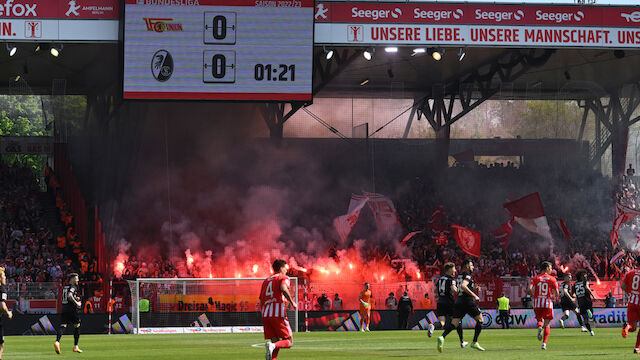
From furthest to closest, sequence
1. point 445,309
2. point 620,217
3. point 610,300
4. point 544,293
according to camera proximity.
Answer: point 620,217, point 610,300, point 544,293, point 445,309

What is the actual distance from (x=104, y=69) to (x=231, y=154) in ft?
26.5

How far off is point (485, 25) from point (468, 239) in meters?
12.0

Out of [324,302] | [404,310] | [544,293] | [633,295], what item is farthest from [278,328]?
[324,302]

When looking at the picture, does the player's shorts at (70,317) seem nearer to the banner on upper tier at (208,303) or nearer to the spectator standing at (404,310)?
the banner on upper tier at (208,303)

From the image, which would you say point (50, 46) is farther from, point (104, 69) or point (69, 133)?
point (69, 133)

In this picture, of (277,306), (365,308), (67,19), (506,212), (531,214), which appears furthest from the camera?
(506,212)

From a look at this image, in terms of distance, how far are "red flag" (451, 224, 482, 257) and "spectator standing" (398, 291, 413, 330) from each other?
8691 mm

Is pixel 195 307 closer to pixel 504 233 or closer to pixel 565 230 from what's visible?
pixel 504 233

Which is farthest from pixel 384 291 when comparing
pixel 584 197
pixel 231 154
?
pixel 584 197

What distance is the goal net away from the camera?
36.2 meters

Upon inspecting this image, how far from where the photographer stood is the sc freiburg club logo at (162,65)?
35.0m

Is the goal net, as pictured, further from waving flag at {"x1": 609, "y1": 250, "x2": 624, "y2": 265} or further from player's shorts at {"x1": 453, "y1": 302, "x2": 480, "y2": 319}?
waving flag at {"x1": 609, "y1": 250, "x2": 624, "y2": 265}

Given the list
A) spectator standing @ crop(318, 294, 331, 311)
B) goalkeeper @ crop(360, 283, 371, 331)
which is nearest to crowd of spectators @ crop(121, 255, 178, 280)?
spectator standing @ crop(318, 294, 331, 311)

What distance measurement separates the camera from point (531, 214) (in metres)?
48.4
